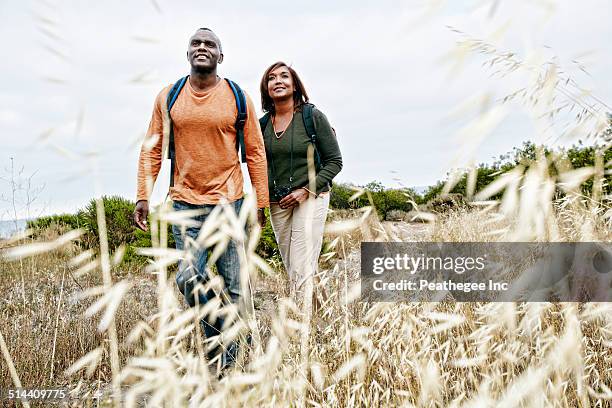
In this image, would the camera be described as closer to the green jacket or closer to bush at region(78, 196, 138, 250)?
the green jacket

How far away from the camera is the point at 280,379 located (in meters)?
1.79

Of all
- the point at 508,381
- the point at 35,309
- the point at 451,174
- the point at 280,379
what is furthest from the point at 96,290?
the point at 35,309

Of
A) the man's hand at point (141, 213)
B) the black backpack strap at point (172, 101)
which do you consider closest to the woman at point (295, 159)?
the black backpack strap at point (172, 101)

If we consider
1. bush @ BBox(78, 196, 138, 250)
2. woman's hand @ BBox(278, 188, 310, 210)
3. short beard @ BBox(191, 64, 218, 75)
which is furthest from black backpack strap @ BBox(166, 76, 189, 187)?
bush @ BBox(78, 196, 138, 250)

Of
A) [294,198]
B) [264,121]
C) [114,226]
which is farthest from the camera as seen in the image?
[114,226]

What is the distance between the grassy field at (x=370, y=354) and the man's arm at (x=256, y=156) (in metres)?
0.73

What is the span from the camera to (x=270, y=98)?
3.48 metres

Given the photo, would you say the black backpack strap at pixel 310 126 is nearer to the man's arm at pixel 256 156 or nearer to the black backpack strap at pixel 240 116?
the man's arm at pixel 256 156

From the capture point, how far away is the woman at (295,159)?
3.27 m

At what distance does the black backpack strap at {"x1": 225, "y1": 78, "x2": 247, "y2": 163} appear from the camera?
304cm

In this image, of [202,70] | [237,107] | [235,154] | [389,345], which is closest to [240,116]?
[237,107]

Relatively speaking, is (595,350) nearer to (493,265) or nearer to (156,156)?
(493,265)

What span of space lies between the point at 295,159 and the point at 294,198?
250mm

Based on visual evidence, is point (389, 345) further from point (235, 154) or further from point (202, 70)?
point (202, 70)
